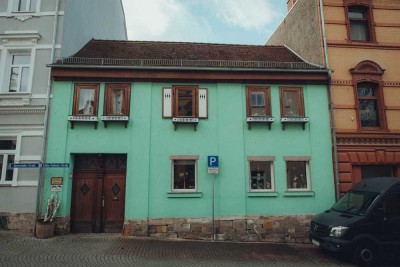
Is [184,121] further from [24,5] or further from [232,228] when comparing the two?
[24,5]

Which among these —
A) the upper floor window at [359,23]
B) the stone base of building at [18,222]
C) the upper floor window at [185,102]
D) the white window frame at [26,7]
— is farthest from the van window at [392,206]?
the white window frame at [26,7]

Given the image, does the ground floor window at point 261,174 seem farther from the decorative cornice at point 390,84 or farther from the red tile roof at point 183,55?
the decorative cornice at point 390,84

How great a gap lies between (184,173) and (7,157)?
23.0ft

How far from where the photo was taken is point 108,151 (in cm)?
1176

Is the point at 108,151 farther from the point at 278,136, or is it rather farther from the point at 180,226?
the point at 278,136

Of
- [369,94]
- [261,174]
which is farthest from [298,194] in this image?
[369,94]

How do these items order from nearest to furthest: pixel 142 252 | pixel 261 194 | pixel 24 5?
pixel 142 252 → pixel 261 194 → pixel 24 5

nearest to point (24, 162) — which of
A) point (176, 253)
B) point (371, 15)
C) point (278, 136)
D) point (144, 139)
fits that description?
point (144, 139)

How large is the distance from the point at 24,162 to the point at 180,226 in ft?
21.1

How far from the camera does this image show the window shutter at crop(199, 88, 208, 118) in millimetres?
12359

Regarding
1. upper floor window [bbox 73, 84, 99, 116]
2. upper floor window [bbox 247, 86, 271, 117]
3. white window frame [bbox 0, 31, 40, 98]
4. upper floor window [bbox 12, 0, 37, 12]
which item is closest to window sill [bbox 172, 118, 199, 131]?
upper floor window [bbox 247, 86, 271, 117]

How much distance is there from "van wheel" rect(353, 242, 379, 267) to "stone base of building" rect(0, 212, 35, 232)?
1103 centimetres

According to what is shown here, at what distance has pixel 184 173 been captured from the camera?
12.1 meters

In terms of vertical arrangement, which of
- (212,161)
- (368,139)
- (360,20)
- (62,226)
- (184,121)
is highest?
(360,20)
